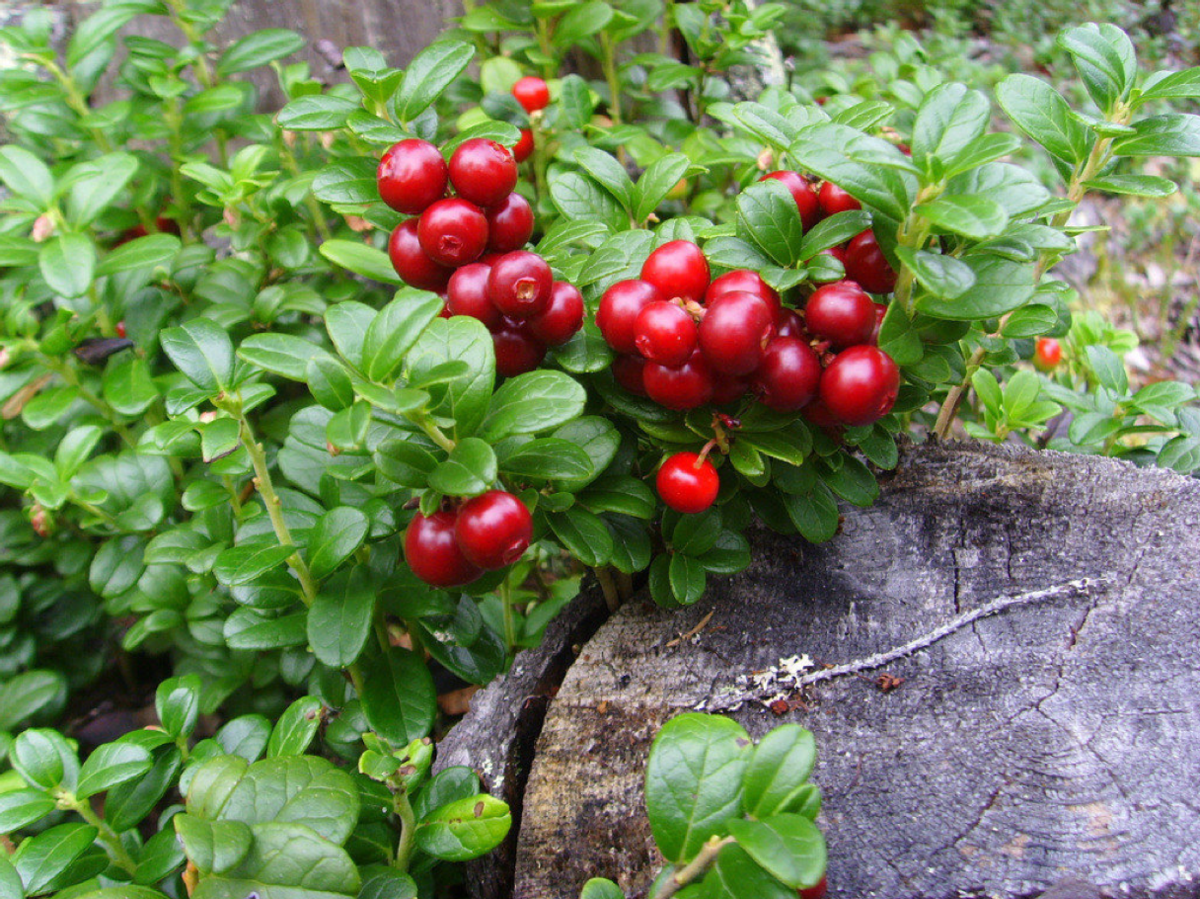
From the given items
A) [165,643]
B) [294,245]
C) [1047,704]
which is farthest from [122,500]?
[1047,704]

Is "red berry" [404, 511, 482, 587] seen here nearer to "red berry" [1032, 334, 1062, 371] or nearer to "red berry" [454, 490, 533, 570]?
"red berry" [454, 490, 533, 570]

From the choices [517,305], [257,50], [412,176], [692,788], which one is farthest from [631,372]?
[257,50]

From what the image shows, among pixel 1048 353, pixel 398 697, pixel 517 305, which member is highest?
pixel 517 305

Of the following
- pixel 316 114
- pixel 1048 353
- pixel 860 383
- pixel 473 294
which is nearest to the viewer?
pixel 860 383

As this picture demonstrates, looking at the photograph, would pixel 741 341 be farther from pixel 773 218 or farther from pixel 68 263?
pixel 68 263

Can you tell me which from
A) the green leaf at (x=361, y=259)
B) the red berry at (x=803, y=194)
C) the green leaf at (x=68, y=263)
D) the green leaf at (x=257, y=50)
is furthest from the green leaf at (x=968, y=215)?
the green leaf at (x=257, y=50)

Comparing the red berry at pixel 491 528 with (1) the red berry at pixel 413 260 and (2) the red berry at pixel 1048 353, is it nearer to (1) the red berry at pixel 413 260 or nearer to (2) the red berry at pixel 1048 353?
(1) the red berry at pixel 413 260

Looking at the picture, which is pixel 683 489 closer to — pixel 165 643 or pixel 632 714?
pixel 632 714
